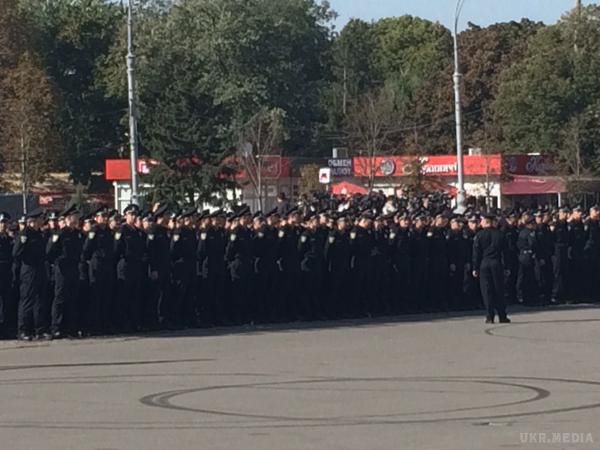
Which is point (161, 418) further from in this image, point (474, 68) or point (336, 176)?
point (474, 68)

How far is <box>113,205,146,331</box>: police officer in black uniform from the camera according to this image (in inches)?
882

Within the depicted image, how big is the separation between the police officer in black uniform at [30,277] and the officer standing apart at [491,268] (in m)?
6.93

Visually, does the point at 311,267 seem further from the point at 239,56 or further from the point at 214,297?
the point at 239,56

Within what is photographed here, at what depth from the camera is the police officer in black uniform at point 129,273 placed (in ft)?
73.5

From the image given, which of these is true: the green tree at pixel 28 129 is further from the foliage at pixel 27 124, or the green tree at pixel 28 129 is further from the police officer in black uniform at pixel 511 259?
the police officer in black uniform at pixel 511 259

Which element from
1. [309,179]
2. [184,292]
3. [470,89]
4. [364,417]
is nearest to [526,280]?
[184,292]

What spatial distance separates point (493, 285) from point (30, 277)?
7.19m

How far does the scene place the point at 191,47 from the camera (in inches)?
3258

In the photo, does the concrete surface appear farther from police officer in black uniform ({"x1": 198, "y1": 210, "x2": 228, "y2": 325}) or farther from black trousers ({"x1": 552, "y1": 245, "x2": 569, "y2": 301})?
black trousers ({"x1": 552, "y1": 245, "x2": 569, "y2": 301})

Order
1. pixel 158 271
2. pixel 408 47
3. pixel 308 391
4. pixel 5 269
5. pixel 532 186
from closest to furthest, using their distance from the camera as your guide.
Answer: pixel 308 391 < pixel 5 269 < pixel 158 271 < pixel 532 186 < pixel 408 47

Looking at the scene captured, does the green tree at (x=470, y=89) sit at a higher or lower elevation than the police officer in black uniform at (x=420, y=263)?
higher

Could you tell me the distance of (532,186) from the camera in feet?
233

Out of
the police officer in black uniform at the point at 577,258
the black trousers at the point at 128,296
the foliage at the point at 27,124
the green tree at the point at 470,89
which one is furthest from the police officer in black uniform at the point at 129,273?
the green tree at the point at 470,89

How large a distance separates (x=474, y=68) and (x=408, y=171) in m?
30.6
